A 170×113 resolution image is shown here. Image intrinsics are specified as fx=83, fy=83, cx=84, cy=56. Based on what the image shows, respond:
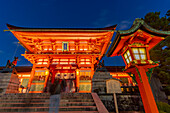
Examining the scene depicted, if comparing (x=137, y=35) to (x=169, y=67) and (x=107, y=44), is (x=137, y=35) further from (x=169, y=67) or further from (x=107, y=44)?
(x=169, y=67)

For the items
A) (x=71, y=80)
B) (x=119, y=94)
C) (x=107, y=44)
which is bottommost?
(x=119, y=94)

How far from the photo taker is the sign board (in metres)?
6.21

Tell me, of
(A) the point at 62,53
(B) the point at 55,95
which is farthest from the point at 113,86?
(A) the point at 62,53

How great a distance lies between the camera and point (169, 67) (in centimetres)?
960

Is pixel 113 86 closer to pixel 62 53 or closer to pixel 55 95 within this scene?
pixel 55 95

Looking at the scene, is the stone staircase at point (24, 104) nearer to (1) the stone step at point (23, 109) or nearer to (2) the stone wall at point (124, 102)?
(1) the stone step at point (23, 109)

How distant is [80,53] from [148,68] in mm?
7720

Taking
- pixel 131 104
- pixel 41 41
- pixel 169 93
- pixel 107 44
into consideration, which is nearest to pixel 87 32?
pixel 107 44

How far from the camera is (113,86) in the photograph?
6.34m

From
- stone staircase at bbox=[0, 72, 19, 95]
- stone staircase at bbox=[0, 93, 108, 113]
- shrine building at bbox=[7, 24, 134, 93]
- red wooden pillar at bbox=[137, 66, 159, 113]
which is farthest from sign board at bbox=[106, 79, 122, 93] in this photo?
stone staircase at bbox=[0, 72, 19, 95]

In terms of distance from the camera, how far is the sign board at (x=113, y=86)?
621cm

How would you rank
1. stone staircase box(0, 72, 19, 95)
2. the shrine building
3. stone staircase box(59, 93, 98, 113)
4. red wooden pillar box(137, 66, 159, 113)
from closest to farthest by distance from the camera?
stone staircase box(59, 93, 98, 113)
red wooden pillar box(137, 66, 159, 113)
stone staircase box(0, 72, 19, 95)
the shrine building

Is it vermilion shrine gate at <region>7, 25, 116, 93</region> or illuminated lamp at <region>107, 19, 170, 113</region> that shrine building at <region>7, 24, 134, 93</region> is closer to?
vermilion shrine gate at <region>7, 25, 116, 93</region>

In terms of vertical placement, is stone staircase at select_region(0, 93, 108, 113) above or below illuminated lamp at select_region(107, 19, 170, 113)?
below
